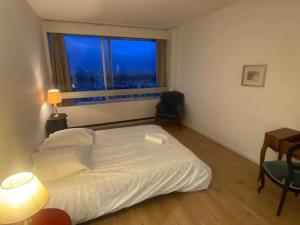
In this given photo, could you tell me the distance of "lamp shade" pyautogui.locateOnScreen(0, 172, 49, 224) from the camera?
3.11 feet

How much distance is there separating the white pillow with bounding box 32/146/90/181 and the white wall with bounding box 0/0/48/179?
0.77 ft

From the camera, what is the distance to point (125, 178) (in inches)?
70.3

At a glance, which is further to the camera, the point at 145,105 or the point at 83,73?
the point at 145,105

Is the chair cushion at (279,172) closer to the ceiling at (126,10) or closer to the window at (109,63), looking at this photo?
the ceiling at (126,10)

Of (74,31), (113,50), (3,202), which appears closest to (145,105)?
(113,50)

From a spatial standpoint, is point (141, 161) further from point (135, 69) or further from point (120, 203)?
point (135, 69)

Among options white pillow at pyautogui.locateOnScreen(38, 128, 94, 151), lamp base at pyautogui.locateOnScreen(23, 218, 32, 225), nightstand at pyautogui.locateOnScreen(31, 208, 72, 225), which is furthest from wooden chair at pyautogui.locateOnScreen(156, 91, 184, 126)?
lamp base at pyautogui.locateOnScreen(23, 218, 32, 225)

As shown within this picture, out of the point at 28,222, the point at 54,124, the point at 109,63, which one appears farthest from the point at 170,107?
the point at 28,222

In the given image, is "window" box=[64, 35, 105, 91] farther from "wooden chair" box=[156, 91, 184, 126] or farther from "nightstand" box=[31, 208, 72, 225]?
"nightstand" box=[31, 208, 72, 225]

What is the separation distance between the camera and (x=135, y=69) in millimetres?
5035

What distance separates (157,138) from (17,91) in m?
1.77

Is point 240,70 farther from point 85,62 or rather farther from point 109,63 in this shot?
point 85,62

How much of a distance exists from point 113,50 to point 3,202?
4.29m

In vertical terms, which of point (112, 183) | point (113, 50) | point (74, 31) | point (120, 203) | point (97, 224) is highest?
point (74, 31)
